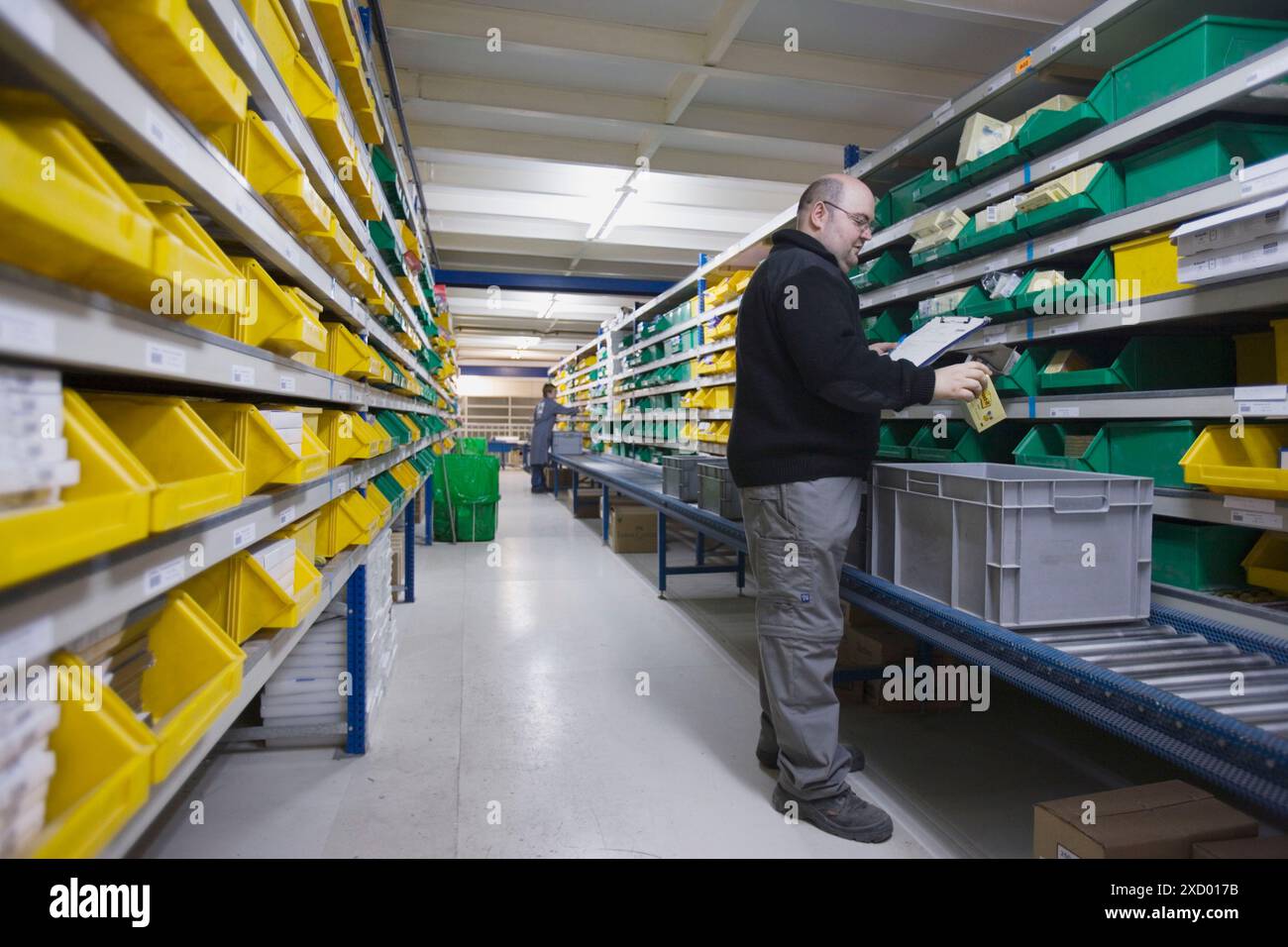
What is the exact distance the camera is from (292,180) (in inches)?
65.8

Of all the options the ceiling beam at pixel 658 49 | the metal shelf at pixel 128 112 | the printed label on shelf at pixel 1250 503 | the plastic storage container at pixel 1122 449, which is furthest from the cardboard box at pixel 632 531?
the metal shelf at pixel 128 112

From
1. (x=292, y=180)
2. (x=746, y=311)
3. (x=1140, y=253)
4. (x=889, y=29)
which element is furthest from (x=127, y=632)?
(x=889, y=29)

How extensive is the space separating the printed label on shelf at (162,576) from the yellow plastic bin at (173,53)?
0.72 m

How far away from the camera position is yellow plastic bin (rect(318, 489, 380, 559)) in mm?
2562

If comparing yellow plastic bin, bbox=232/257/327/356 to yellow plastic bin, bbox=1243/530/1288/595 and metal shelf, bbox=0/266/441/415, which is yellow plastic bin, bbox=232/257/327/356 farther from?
yellow plastic bin, bbox=1243/530/1288/595

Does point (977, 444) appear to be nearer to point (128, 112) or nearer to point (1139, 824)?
point (1139, 824)

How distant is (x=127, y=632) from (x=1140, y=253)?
2721 mm

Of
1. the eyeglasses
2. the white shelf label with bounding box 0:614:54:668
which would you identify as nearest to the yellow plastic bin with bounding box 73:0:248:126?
the white shelf label with bounding box 0:614:54:668

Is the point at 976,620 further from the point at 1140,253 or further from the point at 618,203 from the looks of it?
the point at 618,203

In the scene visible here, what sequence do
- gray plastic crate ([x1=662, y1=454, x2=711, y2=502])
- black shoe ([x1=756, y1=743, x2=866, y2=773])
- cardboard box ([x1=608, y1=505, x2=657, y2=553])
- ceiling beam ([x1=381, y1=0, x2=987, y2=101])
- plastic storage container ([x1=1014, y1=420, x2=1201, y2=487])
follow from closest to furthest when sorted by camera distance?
plastic storage container ([x1=1014, y1=420, x2=1201, y2=487]), black shoe ([x1=756, y1=743, x2=866, y2=773]), ceiling beam ([x1=381, y1=0, x2=987, y2=101]), gray plastic crate ([x1=662, y1=454, x2=711, y2=502]), cardboard box ([x1=608, y1=505, x2=657, y2=553])

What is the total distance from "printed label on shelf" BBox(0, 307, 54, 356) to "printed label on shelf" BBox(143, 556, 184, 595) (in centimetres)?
39

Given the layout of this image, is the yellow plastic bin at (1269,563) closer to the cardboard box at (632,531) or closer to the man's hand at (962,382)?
the man's hand at (962,382)

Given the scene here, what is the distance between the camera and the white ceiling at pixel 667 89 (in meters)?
4.40

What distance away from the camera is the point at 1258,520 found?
73.0 inches
